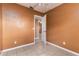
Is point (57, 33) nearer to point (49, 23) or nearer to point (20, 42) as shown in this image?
point (49, 23)

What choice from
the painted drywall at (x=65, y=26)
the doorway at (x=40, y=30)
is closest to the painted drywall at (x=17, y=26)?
the doorway at (x=40, y=30)

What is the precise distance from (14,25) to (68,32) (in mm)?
1389

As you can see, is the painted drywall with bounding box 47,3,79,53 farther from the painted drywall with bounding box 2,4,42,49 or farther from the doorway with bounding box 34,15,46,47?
the painted drywall with bounding box 2,4,42,49

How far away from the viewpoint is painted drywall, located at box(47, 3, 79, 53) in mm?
1991

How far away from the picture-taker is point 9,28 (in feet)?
6.15

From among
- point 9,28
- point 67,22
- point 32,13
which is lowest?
point 9,28

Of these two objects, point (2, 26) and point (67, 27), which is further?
point (67, 27)

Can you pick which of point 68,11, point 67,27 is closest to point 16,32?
point 67,27

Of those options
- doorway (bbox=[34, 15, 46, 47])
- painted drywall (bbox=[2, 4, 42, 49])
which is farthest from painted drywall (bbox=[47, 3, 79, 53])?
painted drywall (bbox=[2, 4, 42, 49])

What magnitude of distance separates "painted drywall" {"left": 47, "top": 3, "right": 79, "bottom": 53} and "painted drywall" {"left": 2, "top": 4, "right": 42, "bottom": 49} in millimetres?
445

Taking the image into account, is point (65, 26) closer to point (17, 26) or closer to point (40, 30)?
point (40, 30)

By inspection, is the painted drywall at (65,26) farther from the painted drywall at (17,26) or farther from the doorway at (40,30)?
the painted drywall at (17,26)

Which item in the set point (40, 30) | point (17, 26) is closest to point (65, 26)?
point (40, 30)

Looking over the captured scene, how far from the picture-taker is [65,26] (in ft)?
6.66
